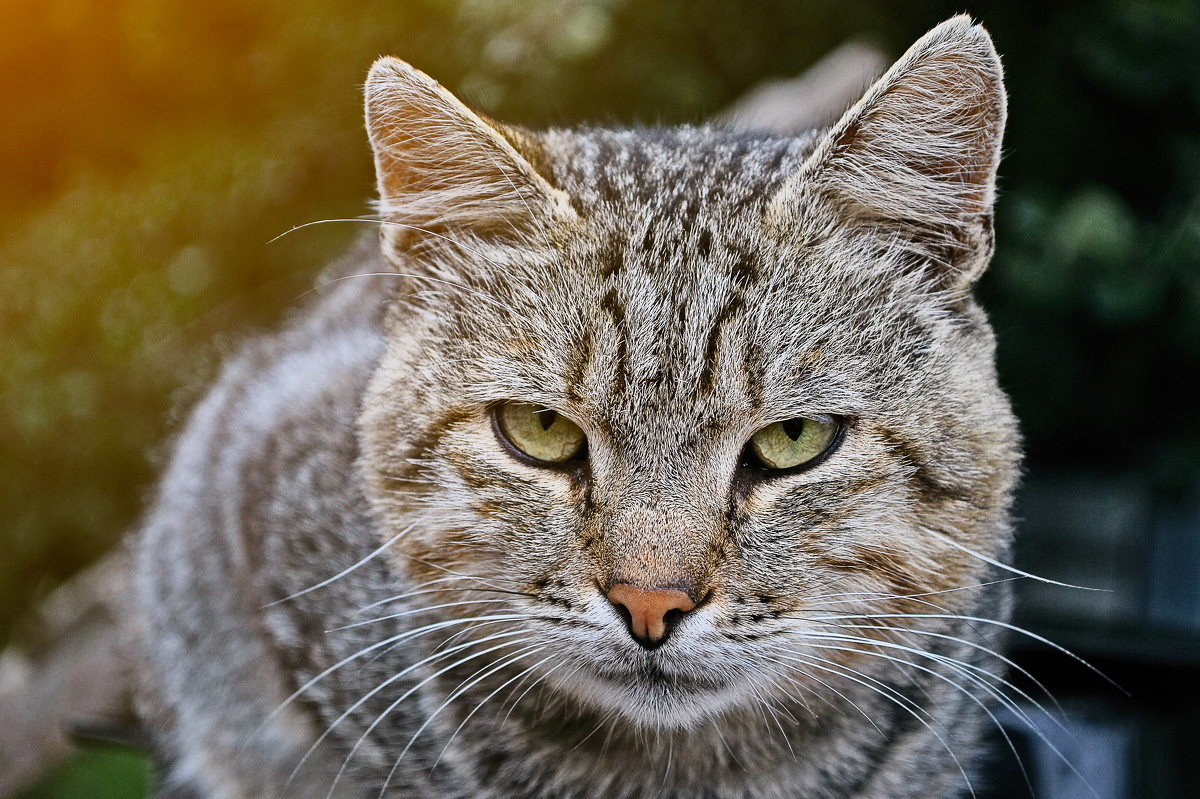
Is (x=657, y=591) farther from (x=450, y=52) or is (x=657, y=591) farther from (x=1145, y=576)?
(x=450, y=52)

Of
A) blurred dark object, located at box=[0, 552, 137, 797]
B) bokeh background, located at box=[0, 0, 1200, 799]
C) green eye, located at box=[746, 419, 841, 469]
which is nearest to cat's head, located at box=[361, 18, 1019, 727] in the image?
green eye, located at box=[746, 419, 841, 469]

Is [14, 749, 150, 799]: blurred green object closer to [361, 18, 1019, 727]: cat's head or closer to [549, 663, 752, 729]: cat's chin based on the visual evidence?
[361, 18, 1019, 727]: cat's head

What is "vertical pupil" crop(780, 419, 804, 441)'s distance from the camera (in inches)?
57.7

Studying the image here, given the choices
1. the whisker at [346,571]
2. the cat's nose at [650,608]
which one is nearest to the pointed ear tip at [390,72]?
the whisker at [346,571]

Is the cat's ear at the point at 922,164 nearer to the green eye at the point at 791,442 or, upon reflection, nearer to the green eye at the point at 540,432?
the green eye at the point at 791,442

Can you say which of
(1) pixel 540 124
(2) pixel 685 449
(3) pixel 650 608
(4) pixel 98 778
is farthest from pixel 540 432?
(4) pixel 98 778

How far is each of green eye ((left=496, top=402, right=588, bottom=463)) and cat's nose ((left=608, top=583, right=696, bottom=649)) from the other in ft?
0.79

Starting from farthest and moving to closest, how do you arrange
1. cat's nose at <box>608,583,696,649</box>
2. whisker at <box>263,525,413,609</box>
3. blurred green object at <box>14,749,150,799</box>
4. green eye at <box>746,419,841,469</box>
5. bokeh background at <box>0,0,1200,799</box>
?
blurred green object at <box>14,749,150,799</box> → bokeh background at <box>0,0,1200,799</box> → whisker at <box>263,525,413,609</box> → green eye at <box>746,419,841,469</box> → cat's nose at <box>608,583,696,649</box>

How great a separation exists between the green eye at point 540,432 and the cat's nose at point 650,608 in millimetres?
240

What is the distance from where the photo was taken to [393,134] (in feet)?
5.22

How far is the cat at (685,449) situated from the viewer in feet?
4.60

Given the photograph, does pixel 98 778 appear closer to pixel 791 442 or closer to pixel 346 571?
pixel 346 571

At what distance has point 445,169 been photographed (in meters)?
1.63

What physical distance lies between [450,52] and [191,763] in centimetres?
214
